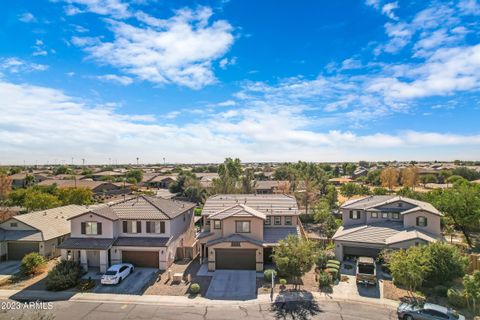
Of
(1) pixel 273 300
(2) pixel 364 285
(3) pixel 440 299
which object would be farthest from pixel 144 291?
(3) pixel 440 299

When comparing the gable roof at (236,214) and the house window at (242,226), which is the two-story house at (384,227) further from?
the house window at (242,226)

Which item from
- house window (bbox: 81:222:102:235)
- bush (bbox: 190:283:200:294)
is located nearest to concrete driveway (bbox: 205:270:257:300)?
bush (bbox: 190:283:200:294)

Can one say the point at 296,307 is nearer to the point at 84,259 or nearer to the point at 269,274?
the point at 269,274

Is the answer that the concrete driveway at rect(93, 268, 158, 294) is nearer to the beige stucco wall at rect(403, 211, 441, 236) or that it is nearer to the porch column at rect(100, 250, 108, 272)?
the porch column at rect(100, 250, 108, 272)

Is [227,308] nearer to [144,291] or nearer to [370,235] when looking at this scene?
A: [144,291]

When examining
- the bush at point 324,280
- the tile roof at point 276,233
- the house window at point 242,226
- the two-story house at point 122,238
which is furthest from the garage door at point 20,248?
the bush at point 324,280

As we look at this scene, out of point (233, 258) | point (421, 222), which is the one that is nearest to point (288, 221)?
point (233, 258)
